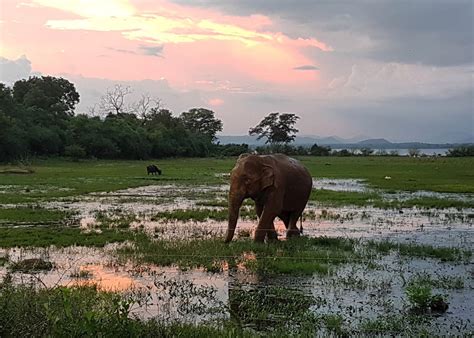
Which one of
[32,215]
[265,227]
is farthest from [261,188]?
[32,215]

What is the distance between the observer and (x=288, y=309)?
9625 millimetres

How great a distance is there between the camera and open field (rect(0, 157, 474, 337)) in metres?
8.16

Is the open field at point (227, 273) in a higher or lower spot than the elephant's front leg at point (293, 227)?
lower

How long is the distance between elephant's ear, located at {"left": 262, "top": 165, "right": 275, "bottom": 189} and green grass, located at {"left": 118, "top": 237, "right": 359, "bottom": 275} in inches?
64.3

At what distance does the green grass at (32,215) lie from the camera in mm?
20688

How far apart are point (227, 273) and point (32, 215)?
39.7 ft

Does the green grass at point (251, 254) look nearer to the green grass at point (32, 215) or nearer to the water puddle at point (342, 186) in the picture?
the green grass at point (32, 215)

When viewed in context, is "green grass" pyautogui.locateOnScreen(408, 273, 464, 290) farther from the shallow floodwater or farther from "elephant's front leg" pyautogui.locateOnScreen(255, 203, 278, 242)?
"elephant's front leg" pyautogui.locateOnScreen(255, 203, 278, 242)

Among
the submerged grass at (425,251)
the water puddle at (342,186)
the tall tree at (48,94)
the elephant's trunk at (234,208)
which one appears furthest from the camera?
the tall tree at (48,94)

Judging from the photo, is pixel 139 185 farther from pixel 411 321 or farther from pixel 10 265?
pixel 411 321

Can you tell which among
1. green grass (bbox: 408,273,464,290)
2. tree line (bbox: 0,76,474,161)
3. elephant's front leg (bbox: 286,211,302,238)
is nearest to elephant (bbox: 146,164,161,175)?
tree line (bbox: 0,76,474,161)

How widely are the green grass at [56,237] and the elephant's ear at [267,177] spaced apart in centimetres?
424

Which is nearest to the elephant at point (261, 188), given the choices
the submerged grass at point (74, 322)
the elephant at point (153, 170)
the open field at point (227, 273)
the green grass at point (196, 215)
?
the open field at point (227, 273)

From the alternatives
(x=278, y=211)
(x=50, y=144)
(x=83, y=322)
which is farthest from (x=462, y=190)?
(x=50, y=144)
